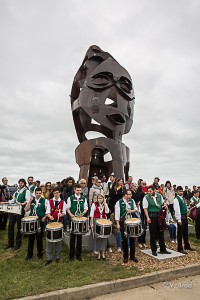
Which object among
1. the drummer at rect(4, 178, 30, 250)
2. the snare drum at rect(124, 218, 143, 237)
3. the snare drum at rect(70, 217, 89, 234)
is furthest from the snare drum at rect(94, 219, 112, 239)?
the drummer at rect(4, 178, 30, 250)

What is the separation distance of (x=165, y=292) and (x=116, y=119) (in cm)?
1069

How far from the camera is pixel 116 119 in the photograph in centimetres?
1452

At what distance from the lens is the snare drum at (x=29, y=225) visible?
6383 mm

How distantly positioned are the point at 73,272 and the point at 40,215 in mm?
1866

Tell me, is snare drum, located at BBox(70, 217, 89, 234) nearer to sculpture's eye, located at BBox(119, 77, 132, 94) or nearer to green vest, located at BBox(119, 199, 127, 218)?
green vest, located at BBox(119, 199, 127, 218)

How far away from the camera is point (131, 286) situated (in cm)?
506

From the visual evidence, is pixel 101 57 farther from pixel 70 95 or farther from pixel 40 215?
pixel 40 215

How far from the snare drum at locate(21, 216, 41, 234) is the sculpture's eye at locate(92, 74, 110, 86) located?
9667 mm

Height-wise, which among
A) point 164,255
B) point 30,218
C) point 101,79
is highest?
point 101,79

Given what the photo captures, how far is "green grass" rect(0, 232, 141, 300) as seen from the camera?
188 inches

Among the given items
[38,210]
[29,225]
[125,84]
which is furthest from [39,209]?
[125,84]

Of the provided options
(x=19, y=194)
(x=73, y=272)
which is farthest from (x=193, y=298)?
(x=19, y=194)

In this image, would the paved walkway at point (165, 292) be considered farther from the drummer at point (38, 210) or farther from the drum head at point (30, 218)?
the drummer at point (38, 210)

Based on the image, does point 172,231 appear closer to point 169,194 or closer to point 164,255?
point 164,255
